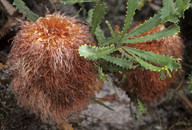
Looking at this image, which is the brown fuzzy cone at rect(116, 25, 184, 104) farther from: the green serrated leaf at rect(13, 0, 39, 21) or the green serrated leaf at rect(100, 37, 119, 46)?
the green serrated leaf at rect(13, 0, 39, 21)

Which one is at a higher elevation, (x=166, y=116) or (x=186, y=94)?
(x=186, y=94)

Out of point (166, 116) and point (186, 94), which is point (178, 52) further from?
point (166, 116)

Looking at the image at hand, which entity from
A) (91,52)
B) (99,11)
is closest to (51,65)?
(91,52)


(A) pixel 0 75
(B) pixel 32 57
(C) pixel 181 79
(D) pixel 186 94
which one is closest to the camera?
(B) pixel 32 57

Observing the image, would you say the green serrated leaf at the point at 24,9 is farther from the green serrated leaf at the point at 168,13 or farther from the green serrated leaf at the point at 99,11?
the green serrated leaf at the point at 168,13

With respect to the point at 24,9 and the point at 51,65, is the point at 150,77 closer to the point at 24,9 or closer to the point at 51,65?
the point at 51,65

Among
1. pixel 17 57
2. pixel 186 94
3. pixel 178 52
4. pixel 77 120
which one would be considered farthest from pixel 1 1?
pixel 186 94

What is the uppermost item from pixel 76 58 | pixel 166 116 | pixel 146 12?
pixel 146 12
